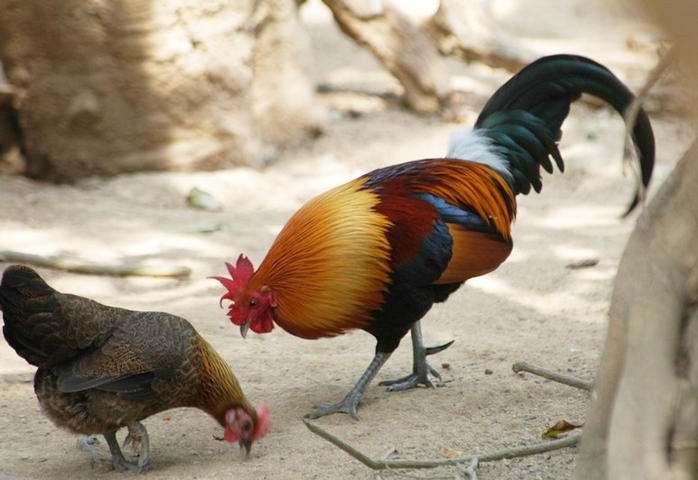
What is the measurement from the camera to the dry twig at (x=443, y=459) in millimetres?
3510

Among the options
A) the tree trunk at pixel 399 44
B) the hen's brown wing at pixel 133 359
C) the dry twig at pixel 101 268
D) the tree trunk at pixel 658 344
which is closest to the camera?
the tree trunk at pixel 658 344

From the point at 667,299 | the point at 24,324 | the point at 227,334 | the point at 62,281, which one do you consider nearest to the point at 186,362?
the point at 24,324

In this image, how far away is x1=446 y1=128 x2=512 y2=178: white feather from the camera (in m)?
5.04

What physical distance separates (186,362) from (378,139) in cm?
713

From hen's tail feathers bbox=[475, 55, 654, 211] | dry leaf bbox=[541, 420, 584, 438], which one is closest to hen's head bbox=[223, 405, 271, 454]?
dry leaf bbox=[541, 420, 584, 438]

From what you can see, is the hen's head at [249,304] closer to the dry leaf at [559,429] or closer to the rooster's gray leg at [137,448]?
the rooster's gray leg at [137,448]

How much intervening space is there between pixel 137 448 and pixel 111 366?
1.73 feet

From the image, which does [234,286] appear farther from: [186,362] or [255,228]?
[255,228]

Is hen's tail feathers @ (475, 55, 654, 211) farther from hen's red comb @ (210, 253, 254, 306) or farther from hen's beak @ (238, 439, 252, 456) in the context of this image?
hen's beak @ (238, 439, 252, 456)

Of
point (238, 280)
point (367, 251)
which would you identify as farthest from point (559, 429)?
point (238, 280)

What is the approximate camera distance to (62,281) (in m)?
6.54

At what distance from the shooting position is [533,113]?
5.11 m

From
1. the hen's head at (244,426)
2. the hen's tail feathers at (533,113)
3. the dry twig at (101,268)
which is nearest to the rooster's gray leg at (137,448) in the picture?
the hen's head at (244,426)

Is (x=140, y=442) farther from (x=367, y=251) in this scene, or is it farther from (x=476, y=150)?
(x=476, y=150)
